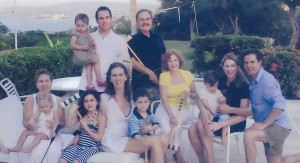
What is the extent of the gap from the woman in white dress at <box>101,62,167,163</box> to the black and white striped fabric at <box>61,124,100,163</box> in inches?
3.6

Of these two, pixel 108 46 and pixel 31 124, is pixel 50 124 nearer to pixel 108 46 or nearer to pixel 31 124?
pixel 31 124

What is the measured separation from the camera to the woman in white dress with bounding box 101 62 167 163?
404cm

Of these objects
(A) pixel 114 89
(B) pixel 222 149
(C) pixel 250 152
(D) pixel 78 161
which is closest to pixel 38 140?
(D) pixel 78 161

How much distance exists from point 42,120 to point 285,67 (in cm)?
580

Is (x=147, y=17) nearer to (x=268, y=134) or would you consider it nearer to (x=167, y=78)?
(x=167, y=78)

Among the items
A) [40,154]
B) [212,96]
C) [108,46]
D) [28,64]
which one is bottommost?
[40,154]

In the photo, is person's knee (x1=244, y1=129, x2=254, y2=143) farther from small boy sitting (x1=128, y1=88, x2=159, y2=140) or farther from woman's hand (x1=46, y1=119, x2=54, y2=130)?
woman's hand (x1=46, y1=119, x2=54, y2=130)

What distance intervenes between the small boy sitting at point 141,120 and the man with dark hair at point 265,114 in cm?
87

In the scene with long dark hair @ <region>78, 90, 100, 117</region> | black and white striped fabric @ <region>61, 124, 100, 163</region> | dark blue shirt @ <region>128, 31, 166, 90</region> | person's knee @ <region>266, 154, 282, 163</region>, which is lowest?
person's knee @ <region>266, 154, 282, 163</region>

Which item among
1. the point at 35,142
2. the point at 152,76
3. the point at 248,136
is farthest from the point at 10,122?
the point at 248,136

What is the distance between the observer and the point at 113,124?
4.21 metres

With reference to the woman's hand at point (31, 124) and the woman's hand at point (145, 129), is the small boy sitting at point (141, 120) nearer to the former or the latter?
the woman's hand at point (145, 129)

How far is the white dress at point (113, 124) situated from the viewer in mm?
4141

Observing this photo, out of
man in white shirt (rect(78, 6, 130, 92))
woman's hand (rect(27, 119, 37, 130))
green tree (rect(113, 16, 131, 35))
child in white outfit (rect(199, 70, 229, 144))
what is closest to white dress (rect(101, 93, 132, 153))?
man in white shirt (rect(78, 6, 130, 92))
